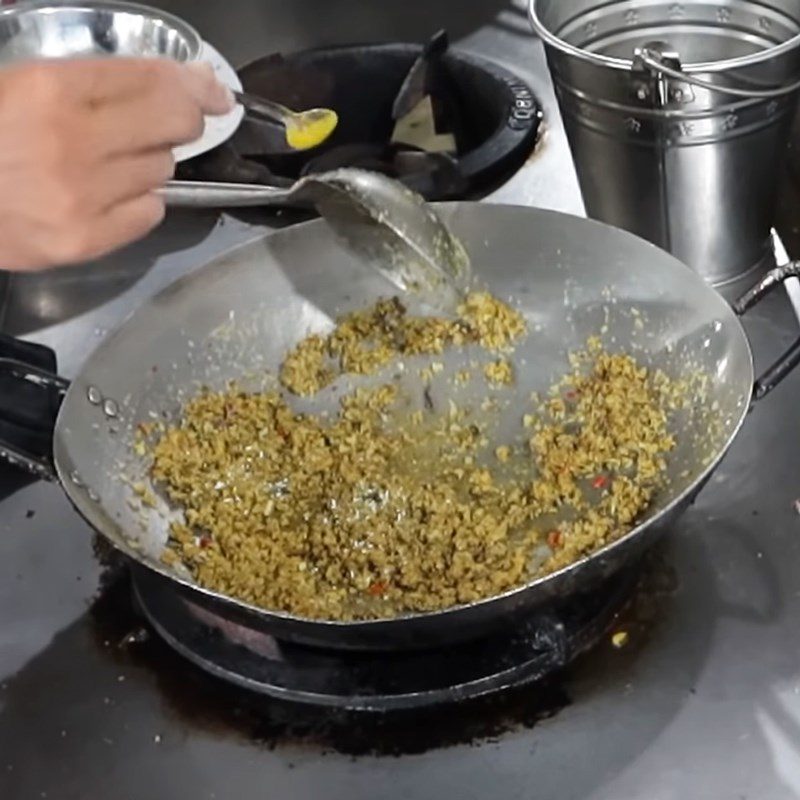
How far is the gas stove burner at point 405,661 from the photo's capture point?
25.6 inches

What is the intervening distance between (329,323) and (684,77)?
29 cm

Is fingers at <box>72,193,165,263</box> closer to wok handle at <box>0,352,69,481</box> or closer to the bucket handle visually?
wok handle at <box>0,352,69,481</box>

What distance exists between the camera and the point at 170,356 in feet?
2.69

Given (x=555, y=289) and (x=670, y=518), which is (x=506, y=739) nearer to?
(x=670, y=518)

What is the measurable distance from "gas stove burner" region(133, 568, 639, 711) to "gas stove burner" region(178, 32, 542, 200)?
39cm

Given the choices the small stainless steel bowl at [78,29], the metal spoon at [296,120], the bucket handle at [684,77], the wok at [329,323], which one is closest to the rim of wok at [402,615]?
the wok at [329,323]

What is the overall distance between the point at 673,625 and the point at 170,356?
361 mm

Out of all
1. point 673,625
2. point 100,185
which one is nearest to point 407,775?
point 673,625

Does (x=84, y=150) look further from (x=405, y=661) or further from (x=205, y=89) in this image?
(x=405, y=661)

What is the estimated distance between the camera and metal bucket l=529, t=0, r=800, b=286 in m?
0.76

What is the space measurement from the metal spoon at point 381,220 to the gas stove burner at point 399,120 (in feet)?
0.37

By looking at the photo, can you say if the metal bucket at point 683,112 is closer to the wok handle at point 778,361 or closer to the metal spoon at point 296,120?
the wok handle at point 778,361

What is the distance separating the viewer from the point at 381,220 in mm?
779

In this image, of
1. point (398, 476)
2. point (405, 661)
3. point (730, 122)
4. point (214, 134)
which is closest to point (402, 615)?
point (405, 661)
